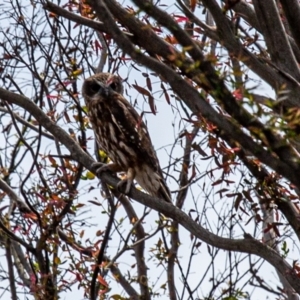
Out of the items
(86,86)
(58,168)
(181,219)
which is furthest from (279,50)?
(86,86)

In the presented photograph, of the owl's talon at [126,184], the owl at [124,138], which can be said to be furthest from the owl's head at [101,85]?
the owl's talon at [126,184]

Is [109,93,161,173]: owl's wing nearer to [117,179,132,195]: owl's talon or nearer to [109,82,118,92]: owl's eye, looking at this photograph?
[109,82,118,92]: owl's eye

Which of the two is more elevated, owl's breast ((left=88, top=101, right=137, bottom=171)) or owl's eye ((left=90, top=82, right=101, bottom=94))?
owl's eye ((left=90, top=82, right=101, bottom=94))

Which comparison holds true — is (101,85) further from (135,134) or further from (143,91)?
(143,91)

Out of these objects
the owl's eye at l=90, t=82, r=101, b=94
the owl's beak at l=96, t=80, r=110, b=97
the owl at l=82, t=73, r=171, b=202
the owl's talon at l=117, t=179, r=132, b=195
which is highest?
the owl's eye at l=90, t=82, r=101, b=94

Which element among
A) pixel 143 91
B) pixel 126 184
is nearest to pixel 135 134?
pixel 126 184

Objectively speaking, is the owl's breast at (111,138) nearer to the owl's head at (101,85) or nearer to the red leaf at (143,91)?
the owl's head at (101,85)

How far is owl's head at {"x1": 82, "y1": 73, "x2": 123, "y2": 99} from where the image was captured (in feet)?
21.7

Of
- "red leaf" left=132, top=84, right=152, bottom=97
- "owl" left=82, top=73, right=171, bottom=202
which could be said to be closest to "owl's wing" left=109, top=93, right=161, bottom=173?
"owl" left=82, top=73, right=171, bottom=202

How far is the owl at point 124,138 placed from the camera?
6.37 m

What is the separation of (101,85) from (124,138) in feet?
1.61

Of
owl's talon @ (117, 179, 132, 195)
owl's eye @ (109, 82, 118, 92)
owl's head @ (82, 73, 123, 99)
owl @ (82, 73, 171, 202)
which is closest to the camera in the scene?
owl's talon @ (117, 179, 132, 195)

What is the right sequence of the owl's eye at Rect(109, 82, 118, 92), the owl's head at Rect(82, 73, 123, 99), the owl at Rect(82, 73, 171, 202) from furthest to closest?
the owl's eye at Rect(109, 82, 118, 92) < the owl's head at Rect(82, 73, 123, 99) < the owl at Rect(82, 73, 171, 202)

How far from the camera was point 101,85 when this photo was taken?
6.65 m
